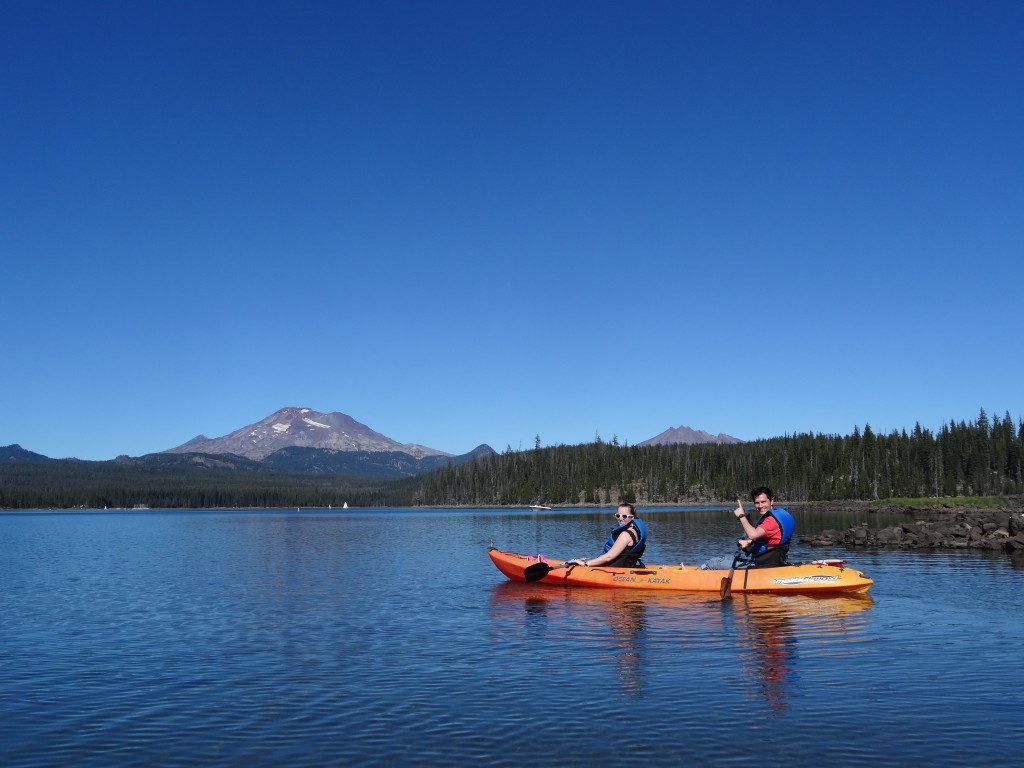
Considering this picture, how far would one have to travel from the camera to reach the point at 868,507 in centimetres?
12800

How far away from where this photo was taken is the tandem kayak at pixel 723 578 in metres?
30.6

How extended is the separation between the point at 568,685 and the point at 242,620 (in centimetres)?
1372

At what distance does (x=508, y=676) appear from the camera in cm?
1838

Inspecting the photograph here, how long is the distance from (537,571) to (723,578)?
26.7ft

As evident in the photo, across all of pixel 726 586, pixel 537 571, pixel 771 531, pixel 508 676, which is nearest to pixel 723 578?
pixel 726 586

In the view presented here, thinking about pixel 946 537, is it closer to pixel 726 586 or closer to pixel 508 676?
pixel 726 586

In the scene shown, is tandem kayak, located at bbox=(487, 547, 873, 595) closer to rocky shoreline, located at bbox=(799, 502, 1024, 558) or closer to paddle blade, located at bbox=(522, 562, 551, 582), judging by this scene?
paddle blade, located at bbox=(522, 562, 551, 582)

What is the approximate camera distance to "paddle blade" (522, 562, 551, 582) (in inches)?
1398

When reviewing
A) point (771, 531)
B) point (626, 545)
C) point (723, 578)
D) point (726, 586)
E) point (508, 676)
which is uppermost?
point (771, 531)

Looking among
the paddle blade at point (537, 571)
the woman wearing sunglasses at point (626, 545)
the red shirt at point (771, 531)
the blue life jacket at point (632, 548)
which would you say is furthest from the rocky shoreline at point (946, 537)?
the paddle blade at point (537, 571)

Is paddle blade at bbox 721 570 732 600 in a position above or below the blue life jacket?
below

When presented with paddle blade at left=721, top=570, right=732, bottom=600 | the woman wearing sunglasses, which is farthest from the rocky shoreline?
the woman wearing sunglasses

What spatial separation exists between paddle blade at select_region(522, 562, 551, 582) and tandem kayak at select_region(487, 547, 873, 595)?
0.36 ft

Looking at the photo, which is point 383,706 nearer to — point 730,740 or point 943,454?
point 730,740
